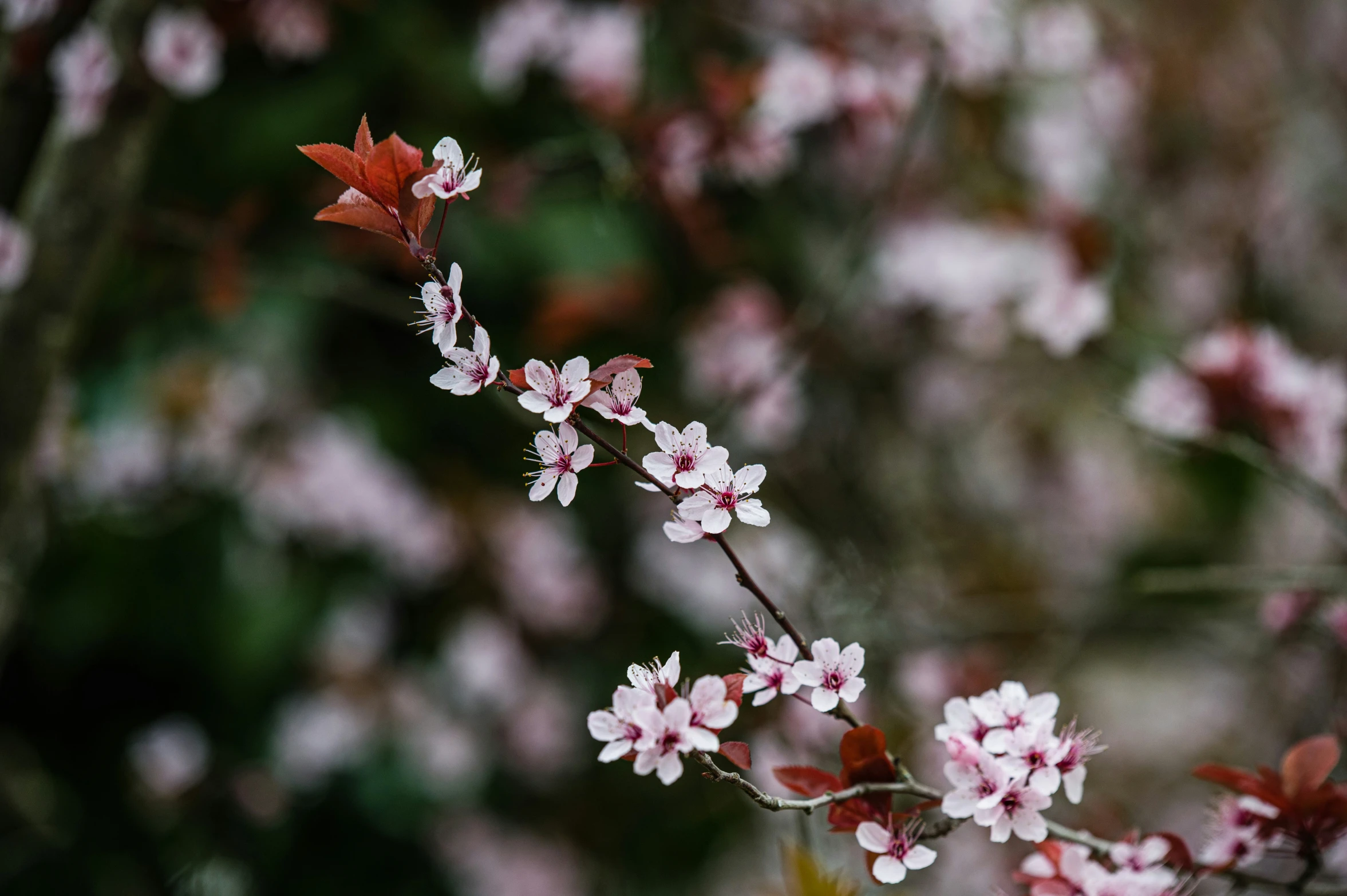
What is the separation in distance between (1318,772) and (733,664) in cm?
96

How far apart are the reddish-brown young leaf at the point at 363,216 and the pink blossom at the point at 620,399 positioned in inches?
5.5

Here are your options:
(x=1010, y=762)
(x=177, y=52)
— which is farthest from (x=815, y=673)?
A: (x=177, y=52)

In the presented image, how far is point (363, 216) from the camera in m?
0.53

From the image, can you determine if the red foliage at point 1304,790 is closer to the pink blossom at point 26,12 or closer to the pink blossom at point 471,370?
the pink blossom at point 471,370

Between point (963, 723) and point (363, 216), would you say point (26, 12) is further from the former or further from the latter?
point (963, 723)

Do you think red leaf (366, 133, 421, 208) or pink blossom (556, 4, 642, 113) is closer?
red leaf (366, 133, 421, 208)

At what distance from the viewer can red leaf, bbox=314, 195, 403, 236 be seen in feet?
1.74

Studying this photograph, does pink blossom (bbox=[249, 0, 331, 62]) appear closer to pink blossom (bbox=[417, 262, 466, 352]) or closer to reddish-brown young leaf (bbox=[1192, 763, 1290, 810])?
pink blossom (bbox=[417, 262, 466, 352])

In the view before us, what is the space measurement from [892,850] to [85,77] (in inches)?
33.5

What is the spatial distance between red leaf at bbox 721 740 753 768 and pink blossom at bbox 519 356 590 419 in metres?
0.15

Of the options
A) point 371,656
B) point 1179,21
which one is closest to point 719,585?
point 371,656

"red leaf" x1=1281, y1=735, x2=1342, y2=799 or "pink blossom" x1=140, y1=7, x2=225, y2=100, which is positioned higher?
"pink blossom" x1=140, y1=7, x2=225, y2=100

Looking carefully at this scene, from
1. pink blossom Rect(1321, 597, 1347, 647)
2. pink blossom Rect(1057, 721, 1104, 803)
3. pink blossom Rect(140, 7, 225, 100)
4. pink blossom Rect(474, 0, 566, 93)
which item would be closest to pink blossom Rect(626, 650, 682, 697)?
pink blossom Rect(1057, 721, 1104, 803)

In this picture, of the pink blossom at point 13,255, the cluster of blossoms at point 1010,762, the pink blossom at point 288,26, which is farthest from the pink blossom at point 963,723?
the pink blossom at point 288,26
